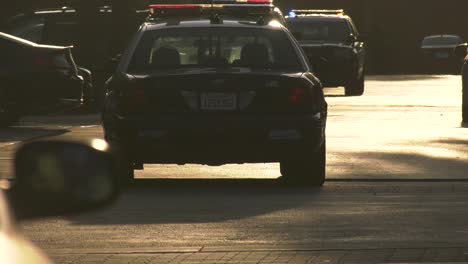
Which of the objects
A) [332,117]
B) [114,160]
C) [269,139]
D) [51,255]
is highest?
[114,160]

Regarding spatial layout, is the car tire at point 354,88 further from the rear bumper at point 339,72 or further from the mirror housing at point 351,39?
the mirror housing at point 351,39

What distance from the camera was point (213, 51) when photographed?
1357 cm

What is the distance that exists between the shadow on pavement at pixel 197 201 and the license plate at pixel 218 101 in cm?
65

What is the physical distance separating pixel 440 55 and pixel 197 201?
139 feet

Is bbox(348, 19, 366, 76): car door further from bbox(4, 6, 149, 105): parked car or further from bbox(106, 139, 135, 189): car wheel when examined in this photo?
bbox(106, 139, 135, 189): car wheel

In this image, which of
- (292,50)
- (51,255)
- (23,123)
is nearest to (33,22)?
(23,123)

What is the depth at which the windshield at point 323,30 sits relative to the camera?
1289 inches

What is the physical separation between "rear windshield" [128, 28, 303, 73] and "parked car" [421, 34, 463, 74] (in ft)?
123

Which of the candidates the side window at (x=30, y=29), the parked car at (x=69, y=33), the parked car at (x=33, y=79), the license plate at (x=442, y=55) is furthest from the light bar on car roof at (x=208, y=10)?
the license plate at (x=442, y=55)

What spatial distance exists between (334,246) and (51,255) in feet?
5.07

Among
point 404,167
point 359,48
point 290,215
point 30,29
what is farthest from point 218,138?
point 359,48

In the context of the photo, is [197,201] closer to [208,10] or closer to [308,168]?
[308,168]

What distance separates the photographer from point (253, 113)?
1267cm

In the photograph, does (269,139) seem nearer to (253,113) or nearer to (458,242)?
(253,113)
